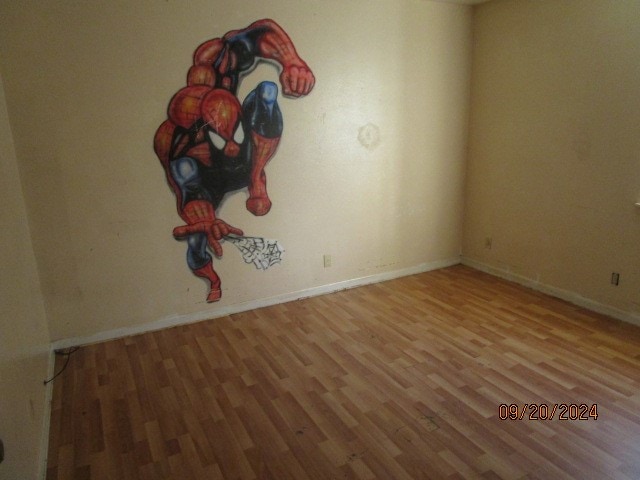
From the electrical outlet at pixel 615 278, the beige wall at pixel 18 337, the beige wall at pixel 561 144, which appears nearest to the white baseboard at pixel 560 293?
the beige wall at pixel 561 144

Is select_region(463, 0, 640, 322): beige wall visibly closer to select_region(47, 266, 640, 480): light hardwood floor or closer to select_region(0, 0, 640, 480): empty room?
select_region(0, 0, 640, 480): empty room

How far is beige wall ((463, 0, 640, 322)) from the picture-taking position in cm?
294

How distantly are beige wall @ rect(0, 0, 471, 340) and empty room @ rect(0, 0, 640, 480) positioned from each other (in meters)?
0.02

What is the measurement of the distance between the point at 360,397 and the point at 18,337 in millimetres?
1686

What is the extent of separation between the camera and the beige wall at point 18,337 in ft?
5.04

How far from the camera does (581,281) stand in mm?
Result: 3348

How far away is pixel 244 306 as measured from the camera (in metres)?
3.44
